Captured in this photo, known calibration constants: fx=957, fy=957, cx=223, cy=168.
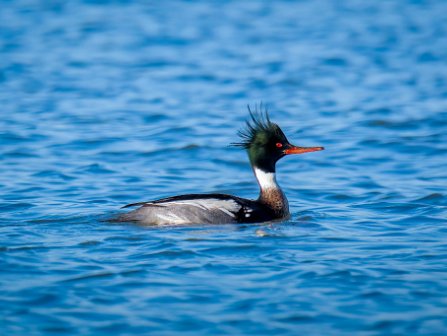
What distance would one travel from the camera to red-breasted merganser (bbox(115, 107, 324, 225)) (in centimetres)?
1059

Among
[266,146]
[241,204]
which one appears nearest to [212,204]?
[241,204]

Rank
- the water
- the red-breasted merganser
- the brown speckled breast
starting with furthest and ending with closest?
the brown speckled breast → the red-breasted merganser → the water

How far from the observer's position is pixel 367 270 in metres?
8.83

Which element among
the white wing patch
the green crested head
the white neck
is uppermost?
the green crested head

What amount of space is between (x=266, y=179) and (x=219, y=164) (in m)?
3.09

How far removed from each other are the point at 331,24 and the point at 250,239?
731 inches

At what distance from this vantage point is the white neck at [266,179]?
11.5 m

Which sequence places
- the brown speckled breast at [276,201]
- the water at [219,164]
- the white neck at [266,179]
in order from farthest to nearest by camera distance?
the white neck at [266,179]
the brown speckled breast at [276,201]
the water at [219,164]

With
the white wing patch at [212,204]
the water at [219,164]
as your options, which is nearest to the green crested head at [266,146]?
the water at [219,164]

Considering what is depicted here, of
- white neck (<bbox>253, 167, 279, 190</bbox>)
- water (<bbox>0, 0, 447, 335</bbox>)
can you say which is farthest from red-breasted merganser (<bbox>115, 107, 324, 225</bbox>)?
water (<bbox>0, 0, 447, 335</bbox>)

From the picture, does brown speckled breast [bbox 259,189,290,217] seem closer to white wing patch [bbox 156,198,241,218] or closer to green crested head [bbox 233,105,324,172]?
green crested head [bbox 233,105,324,172]

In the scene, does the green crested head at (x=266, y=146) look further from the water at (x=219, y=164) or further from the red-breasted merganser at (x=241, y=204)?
the water at (x=219, y=164)

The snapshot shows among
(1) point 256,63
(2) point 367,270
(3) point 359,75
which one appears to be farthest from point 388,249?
(1) point 256,63

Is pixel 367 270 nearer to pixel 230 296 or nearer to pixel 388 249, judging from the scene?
pixel 388 249
